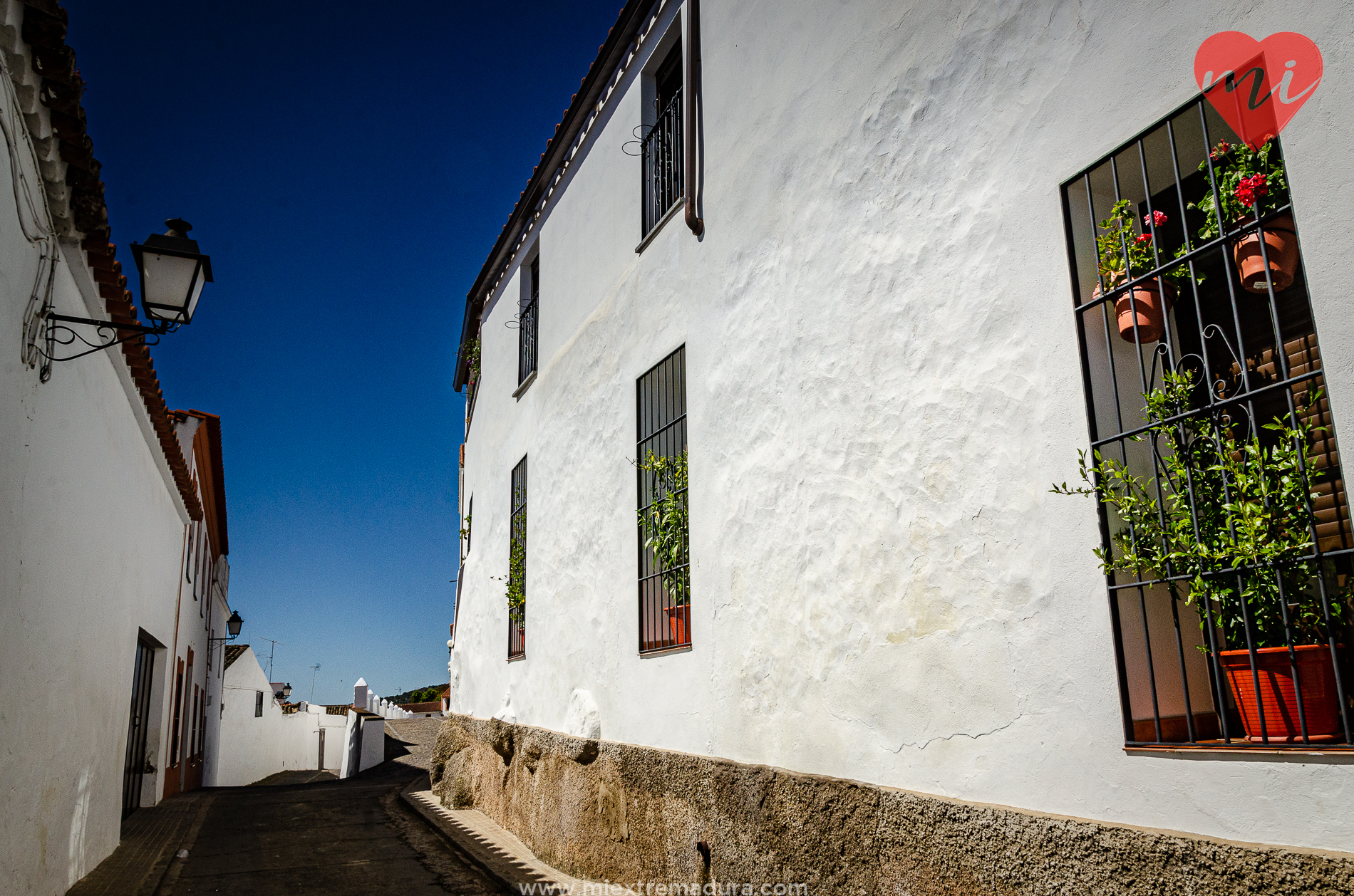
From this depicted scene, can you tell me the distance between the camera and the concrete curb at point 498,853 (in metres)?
7.06

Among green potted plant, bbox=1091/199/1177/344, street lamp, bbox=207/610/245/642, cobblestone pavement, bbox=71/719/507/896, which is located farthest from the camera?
street lamp, bbox=207/610/245/642

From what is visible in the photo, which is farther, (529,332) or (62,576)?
(529,332)

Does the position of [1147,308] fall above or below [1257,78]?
below

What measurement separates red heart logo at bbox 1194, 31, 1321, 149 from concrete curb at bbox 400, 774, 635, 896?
5.59m

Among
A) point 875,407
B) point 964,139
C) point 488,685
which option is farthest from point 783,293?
point 488,685

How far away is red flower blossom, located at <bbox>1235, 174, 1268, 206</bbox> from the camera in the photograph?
298 cm

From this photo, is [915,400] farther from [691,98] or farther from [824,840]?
[691,98]

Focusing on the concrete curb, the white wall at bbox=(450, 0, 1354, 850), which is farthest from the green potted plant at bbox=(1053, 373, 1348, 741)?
the concrete curb

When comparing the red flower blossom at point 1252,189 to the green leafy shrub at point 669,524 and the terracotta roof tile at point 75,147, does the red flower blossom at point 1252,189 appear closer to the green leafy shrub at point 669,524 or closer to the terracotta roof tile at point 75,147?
the green leafy shrub at point 669,524

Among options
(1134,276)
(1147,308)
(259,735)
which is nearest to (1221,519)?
(1147,308)

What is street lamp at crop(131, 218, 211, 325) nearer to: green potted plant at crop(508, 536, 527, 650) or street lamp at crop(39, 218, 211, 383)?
street lamp at crop(39, 218, 211, 383)

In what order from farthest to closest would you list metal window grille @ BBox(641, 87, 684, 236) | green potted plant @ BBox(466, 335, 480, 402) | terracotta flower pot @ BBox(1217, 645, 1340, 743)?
green potted plant @ BBox(466, 335, 480, 402)
metal window grille @ BBox(641, 87, 684, 236)
terracotta flower pot @ BBox(1217, 645, 1340, 743)

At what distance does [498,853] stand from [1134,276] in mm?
7258

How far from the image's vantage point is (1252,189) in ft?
9.84
